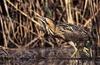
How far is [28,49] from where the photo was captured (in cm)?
551

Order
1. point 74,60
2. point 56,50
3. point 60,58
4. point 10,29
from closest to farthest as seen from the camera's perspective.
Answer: point 74,60 < point 60,58 < point 56,50 < point 10,29

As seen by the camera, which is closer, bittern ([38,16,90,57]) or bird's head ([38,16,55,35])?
bittern ([38,16,90,57])

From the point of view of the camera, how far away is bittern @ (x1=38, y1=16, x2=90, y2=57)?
455 centimetres

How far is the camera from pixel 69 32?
465cm

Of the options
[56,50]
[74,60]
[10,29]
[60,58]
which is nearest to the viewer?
[74,60]

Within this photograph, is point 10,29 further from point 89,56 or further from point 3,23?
point 89,56

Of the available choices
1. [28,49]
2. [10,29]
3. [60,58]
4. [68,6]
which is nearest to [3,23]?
[10,29]

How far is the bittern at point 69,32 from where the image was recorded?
179 inches

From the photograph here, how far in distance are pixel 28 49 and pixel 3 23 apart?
0.59m

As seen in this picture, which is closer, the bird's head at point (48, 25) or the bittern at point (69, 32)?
the bittern at point (69, 32)

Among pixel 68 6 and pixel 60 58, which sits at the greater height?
pixel 68 6

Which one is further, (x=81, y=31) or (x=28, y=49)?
(x=28, y=49)

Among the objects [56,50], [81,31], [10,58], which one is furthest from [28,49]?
[81,31]

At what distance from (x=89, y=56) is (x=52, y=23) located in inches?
24.6
